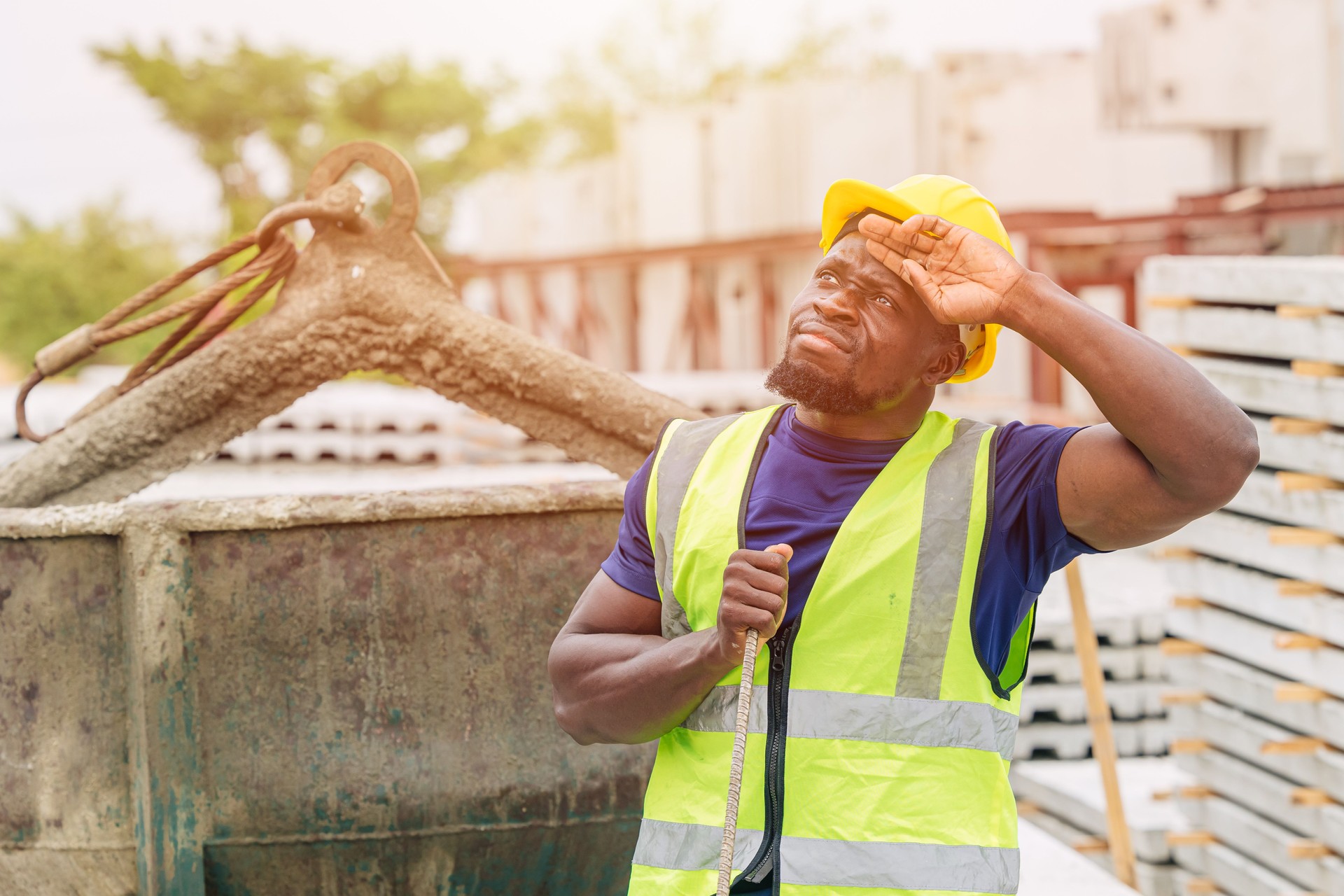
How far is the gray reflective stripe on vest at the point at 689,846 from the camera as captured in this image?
6.98ft

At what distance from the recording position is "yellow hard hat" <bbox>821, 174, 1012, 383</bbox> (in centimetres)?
227

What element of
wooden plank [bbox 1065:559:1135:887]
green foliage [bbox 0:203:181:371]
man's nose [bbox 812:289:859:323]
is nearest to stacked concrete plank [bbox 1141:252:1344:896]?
wooden plank [bbox 1065:559:1135:887]

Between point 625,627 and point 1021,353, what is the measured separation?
9.45 m

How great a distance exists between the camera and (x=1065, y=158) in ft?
43.5

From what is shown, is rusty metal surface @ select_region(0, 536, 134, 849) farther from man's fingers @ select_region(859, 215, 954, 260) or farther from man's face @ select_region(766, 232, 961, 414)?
man's fingers @ select_region(859, 215, 954, 260)

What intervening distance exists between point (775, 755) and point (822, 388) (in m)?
0.57

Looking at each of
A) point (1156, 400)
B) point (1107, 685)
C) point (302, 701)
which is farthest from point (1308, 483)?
point (302, 701)

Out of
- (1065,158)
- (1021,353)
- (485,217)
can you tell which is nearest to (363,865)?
(1021,353)

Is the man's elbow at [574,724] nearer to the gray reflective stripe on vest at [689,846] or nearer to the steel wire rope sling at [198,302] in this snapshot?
the gray reflective stripe on vest at [689,846]

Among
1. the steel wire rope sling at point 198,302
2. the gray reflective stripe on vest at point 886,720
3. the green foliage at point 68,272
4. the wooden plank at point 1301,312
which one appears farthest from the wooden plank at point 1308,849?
the green foliage at point 68,272

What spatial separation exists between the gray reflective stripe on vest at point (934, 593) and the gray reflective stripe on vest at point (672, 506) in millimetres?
360

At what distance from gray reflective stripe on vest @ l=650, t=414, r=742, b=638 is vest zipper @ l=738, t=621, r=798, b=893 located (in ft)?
0.57

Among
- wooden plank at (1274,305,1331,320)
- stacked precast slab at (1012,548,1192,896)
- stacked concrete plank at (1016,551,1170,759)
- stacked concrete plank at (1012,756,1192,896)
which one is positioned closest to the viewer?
wooden plank at (1274,305,1331,320)

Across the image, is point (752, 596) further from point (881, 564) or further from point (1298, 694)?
point (1298, 694)
